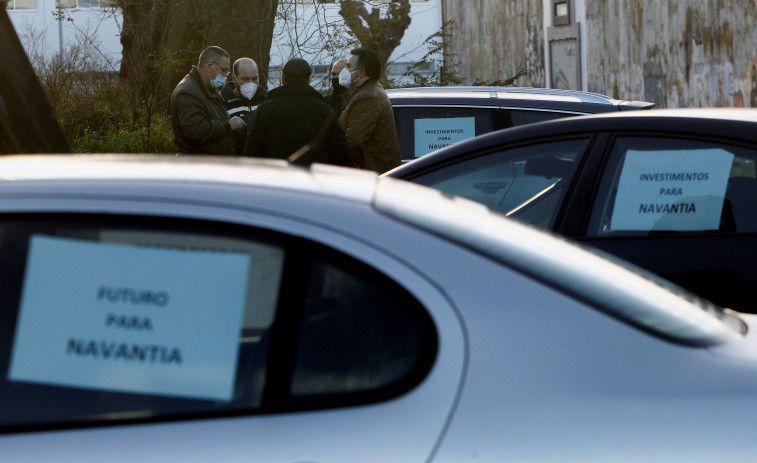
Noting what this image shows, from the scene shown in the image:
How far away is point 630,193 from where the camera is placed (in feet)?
14.0

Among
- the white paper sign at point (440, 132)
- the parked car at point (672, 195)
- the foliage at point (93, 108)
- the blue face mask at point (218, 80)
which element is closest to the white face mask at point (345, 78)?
the white paper sign at point (440, 132)

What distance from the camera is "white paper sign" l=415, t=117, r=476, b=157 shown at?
959 cm

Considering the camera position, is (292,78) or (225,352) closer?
(225,352)

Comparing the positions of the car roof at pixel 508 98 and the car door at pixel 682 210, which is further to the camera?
the car roof at pixel 508 98

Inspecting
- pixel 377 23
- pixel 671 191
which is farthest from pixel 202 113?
pixel 377 23

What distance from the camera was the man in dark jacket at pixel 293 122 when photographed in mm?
7766

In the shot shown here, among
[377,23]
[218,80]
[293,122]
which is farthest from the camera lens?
[377,23]

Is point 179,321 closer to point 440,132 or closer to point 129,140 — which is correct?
point 440,132

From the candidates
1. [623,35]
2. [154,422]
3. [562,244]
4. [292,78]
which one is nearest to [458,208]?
[562,244]

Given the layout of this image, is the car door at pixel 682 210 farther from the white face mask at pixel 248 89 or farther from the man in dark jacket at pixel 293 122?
the white face mask at pixel 248 89

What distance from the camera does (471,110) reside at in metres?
9.59

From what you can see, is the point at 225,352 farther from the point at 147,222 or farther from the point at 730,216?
the point at 730,216

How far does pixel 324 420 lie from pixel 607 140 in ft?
8.72

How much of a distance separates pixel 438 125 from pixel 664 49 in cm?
974
